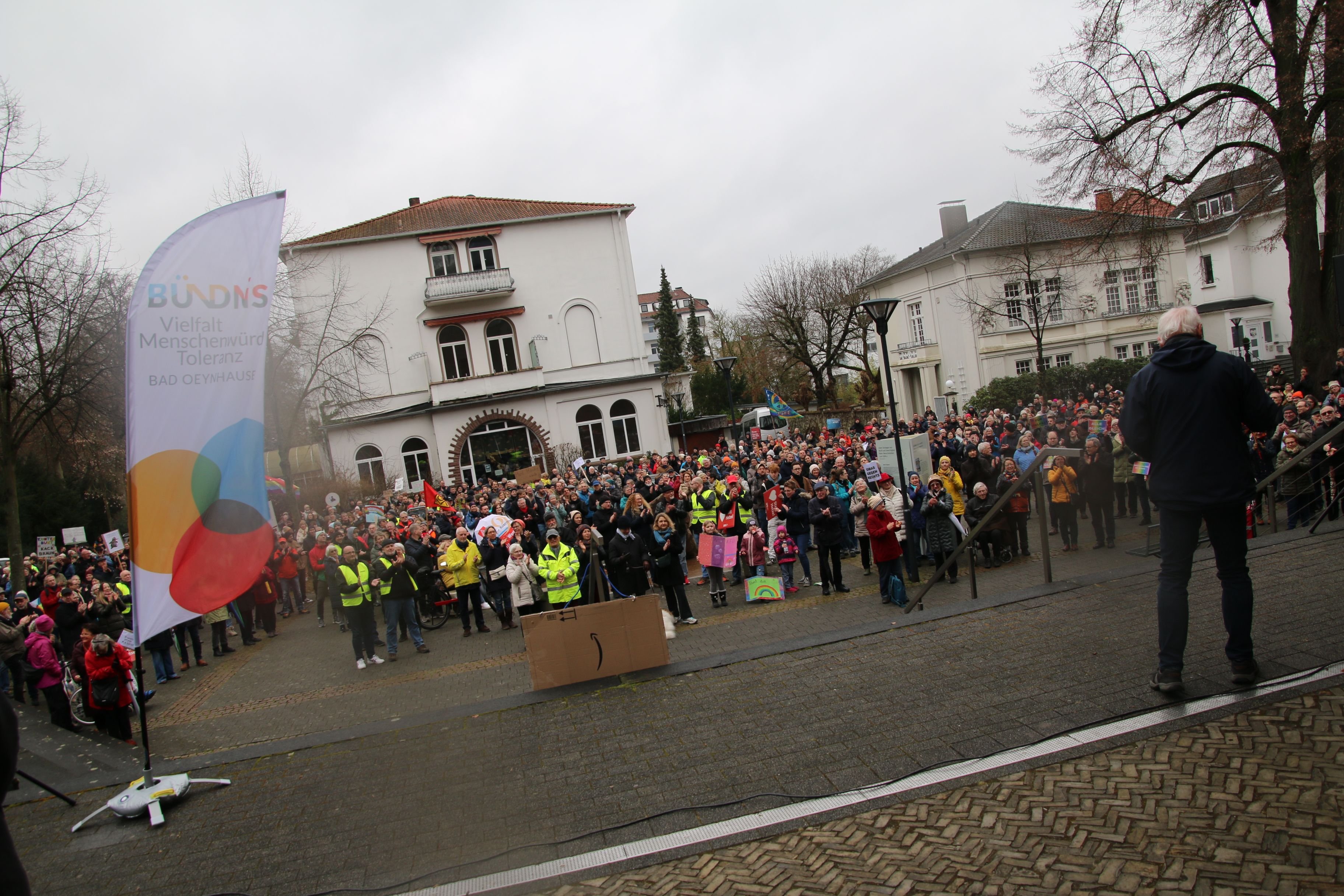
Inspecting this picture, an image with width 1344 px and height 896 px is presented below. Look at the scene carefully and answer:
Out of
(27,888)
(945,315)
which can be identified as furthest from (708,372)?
(27,888)

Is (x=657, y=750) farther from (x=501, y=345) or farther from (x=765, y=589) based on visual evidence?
(x=501, y=345)

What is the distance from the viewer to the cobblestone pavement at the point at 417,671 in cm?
849

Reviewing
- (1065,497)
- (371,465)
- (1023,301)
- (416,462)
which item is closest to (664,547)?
(1065,497)

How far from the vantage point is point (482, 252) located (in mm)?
40906

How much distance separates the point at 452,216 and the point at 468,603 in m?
33.1

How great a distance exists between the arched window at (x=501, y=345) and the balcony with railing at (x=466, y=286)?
1.62 meters

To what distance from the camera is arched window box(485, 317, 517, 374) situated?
134 ft

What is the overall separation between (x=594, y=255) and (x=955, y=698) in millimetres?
38264

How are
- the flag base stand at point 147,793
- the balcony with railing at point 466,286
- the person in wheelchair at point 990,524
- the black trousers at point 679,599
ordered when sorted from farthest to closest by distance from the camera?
1. the balcony with railing at point 466,286
2. the person in wheelchair at point 990,524
3. the black trousers at point 679,599
4. the flag base stand at point 147,793

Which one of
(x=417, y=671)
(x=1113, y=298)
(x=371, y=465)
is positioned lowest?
(x=417, y=671)

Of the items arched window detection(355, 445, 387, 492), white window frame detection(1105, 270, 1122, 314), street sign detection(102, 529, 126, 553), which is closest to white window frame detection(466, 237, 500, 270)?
arched window detection(355, 445, 387, 492)

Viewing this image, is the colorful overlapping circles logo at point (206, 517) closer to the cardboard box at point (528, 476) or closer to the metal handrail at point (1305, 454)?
the metal handrail at point (1305, 454)

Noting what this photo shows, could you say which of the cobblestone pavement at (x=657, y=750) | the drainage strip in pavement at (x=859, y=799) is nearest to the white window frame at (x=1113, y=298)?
the cobblestone pavement at (x=657, y=750)

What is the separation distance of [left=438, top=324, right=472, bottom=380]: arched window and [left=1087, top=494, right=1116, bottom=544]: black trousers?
33078 mm
